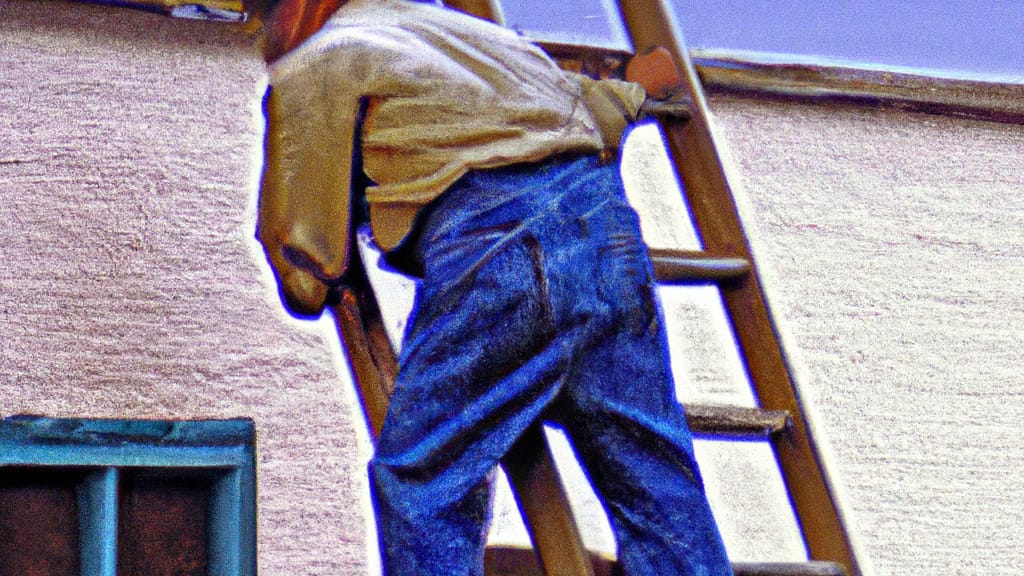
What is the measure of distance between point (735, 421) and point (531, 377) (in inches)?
10.3

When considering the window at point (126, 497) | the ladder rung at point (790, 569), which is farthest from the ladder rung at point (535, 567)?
the window at point (126, 497)

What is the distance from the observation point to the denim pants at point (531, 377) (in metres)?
1.35

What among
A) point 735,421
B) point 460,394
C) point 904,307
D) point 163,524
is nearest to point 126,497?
point 163,524

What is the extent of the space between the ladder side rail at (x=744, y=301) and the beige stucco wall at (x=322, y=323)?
3 cm

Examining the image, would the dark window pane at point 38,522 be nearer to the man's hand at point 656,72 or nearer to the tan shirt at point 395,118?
the tan shirt at point 395,118

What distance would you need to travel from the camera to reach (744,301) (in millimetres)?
1633

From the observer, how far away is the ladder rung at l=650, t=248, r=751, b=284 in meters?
1.57

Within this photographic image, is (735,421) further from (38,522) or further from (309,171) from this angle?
(38,522)

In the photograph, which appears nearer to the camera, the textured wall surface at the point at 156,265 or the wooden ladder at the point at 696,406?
the wooden ladder at the point at 696,406

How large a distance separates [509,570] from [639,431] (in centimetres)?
21

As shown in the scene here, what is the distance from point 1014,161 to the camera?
7.97 ft

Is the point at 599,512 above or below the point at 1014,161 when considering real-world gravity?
below

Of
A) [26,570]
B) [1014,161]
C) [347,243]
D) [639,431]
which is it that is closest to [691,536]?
[639,431]

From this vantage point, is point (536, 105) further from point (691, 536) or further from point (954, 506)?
point (954, 506)
